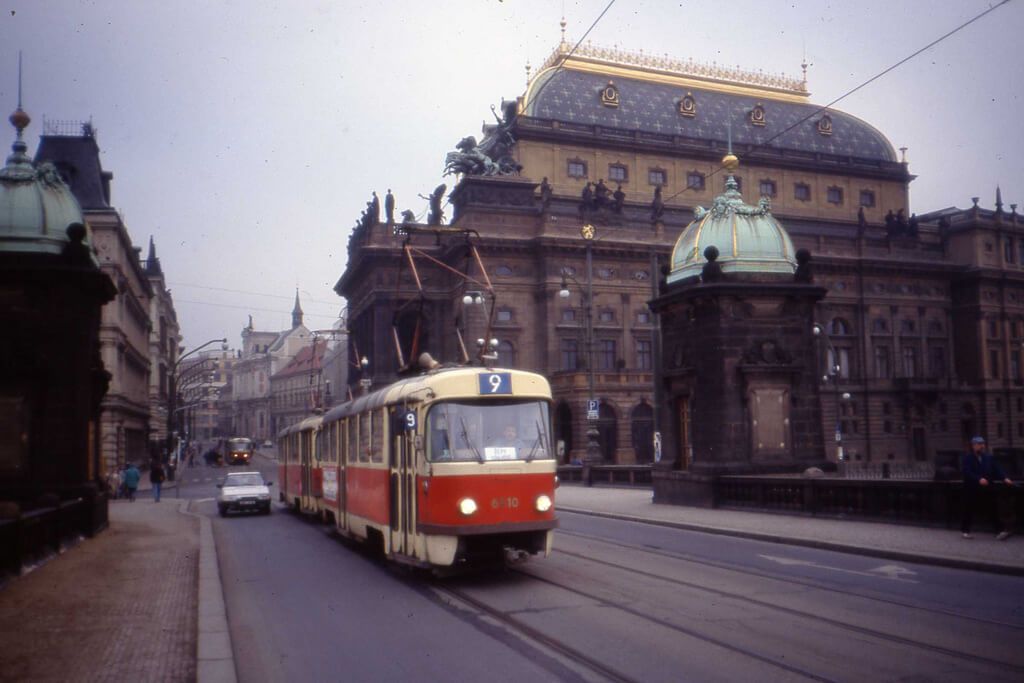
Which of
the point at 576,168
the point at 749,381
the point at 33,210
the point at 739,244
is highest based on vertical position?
the point at 576,168

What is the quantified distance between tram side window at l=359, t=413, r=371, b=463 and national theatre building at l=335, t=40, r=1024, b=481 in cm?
3566

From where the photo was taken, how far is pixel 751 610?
10.9m

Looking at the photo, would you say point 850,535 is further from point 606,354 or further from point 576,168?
point 576,168

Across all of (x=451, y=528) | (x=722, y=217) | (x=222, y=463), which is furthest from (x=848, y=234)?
(x=451, y=528)

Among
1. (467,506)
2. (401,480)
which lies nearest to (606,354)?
(401,480)

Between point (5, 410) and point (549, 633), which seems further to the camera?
point (5, 410)

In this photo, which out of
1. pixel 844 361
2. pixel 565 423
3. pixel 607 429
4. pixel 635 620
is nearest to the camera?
pixel 635 620

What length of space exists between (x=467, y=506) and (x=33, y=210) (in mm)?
14887

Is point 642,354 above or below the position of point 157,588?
above

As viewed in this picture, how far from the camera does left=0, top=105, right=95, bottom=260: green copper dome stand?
2166cm

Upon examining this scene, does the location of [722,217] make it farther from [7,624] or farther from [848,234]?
[848,234]

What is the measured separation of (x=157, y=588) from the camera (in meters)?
13.8

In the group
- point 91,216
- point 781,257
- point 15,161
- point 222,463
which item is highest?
point 91,216

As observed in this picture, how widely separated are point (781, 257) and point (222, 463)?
278 feet
